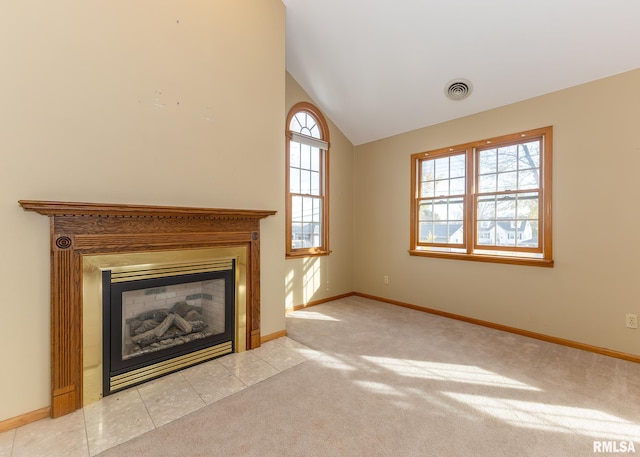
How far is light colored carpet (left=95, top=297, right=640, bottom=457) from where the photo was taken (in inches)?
63.7

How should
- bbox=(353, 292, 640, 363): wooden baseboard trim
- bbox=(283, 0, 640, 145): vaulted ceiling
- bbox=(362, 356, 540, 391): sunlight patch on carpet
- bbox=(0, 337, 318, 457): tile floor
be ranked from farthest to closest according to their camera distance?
bbox=(353, 292, 640, 363): wooden baseboard trim → bbox=(283, 0, 640, 145): vaulted ceiling → bbox=(362, 356, 540, 391): sunlight patch on carpet → bbox=(0, 337, 318, 457): tile floor

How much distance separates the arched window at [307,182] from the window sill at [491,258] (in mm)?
1427

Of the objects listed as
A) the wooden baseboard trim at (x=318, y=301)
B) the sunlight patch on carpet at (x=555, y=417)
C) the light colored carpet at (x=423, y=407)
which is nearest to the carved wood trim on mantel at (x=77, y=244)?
the light colored carpet at (x=423, y=407)

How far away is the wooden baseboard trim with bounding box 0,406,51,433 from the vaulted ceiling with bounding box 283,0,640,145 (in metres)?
3.92

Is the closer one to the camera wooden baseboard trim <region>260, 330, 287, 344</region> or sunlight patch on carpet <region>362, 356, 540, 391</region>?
sunlight patch on carpet <region>362, 356, 540, 391</region>

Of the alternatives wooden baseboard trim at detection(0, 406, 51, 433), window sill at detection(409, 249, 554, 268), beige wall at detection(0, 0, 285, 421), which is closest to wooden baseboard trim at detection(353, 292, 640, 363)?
window sill at detection(409, 249, 554, 268)

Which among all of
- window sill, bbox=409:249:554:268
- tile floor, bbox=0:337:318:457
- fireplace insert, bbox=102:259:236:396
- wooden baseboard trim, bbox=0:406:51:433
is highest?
window sill, bbox=409:249:554:268

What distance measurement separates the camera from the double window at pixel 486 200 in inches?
126

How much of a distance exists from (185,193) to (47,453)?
5.69 feet

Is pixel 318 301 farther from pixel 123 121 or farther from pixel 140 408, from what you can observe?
pixel 123 121

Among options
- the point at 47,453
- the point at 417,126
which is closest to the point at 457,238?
the point at 417,126

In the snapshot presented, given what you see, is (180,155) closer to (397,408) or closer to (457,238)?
(397,408)

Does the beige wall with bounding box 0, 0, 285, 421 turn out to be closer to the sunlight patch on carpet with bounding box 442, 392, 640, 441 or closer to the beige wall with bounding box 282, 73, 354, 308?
the beige wall with bounding box 282, 73, 354, 308

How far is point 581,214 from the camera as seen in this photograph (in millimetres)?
2906
